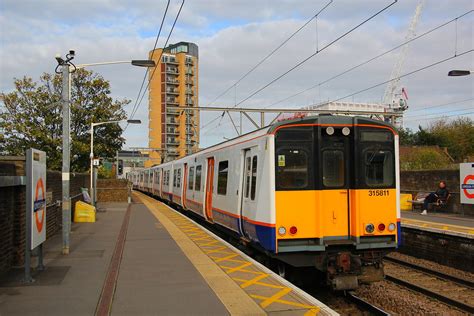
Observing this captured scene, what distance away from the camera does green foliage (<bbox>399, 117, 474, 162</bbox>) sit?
5350 cm

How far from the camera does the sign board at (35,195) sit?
7.53 m

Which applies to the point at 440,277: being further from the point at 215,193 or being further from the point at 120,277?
the point at 120,277

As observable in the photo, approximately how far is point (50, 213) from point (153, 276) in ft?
21.4

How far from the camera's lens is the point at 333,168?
822 cm

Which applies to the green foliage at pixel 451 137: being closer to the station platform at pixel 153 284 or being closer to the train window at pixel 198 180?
the train window at pixel 198 180

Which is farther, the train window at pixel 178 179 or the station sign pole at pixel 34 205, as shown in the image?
the train window at pixel 178 179

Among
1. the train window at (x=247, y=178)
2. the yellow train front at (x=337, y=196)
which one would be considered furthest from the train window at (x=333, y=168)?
the train window at (x=247, y=178)

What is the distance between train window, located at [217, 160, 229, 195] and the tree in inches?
620

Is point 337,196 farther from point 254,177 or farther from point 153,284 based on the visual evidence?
point 153,284

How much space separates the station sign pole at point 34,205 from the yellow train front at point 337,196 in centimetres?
394

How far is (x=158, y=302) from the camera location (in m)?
6.41

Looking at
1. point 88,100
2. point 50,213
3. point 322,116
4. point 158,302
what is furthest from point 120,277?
point 88,100

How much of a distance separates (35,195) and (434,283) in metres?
8.30

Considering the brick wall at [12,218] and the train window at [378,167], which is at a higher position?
the train window at [378,167]
